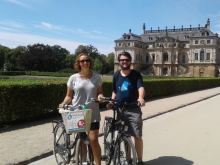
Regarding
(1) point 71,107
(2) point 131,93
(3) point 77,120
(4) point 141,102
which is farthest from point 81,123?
(2) point 131,93

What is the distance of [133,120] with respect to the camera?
18.7 ft

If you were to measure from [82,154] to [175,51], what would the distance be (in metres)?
95.5

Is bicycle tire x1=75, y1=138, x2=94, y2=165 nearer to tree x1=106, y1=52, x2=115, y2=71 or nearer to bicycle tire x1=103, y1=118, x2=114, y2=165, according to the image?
bicycle tire x1=103, y1=118, x2=114, y2=165

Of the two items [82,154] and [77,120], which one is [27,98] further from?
[77,120]

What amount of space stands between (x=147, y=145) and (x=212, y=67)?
87751 mm

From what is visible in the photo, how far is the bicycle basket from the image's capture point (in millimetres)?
4977

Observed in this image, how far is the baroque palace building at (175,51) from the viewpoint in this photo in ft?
304

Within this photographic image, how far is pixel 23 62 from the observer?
92.3 meters

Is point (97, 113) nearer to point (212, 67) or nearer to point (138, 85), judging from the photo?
point (138, 85)

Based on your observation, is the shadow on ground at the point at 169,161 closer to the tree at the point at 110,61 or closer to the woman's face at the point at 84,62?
the woman's face at the point at 84,62

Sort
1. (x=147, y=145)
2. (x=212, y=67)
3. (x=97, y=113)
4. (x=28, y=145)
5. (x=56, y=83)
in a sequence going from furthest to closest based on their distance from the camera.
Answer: (x=212, y=67)
(x=56, y=83)
(x=147, y=145)
(x=28, y=145)
(x=97, y=113)

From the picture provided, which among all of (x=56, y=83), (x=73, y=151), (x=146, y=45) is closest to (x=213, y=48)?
(x=146, y=45)

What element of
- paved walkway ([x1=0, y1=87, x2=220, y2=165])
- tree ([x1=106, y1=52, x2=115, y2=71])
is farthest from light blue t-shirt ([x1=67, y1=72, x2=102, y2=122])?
tree ([x1=106, y1=52, x2=115, y2=71])

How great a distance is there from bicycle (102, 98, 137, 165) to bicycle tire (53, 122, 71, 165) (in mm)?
602
